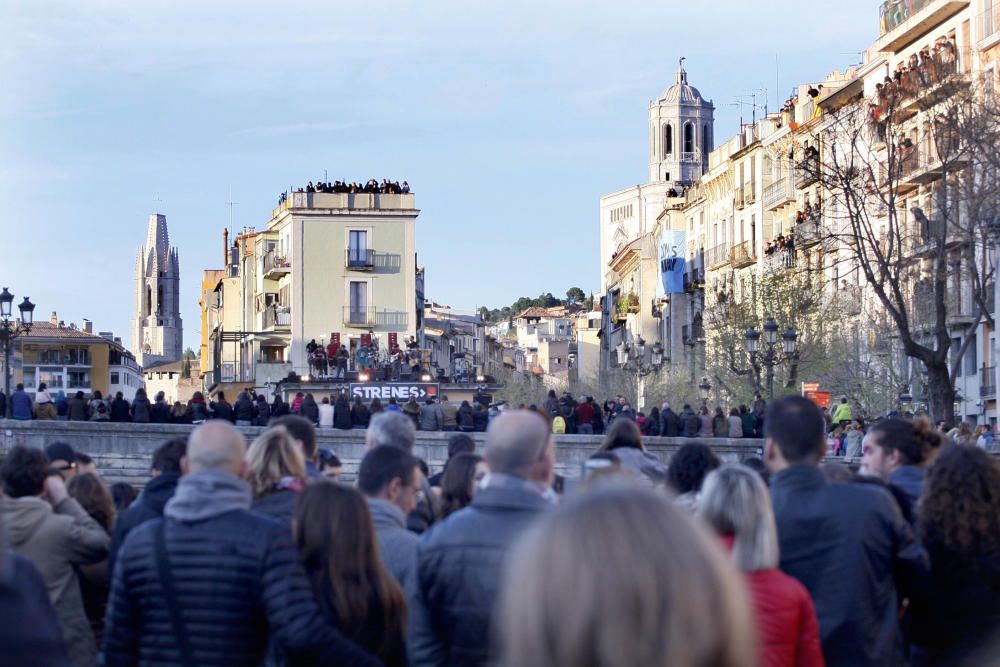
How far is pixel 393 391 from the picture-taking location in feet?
136

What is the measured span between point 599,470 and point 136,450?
27.4 m

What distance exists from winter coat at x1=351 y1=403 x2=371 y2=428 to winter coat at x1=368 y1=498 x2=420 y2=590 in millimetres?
28660

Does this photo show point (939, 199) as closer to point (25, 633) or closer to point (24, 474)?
point (24, 474)

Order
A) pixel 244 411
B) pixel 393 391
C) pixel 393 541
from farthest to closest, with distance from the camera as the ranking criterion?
1. pixel 393 391
2. pixel 244 411
3. pixel 393 541

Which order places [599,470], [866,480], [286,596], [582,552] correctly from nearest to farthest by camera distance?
[582,552], [286,596], [599,470], [866,480]

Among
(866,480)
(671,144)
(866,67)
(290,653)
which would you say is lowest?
(290,653)

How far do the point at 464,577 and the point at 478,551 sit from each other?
0.34ft

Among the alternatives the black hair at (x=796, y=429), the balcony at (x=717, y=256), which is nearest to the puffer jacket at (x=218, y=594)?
the black hair at (x=796, y=429)

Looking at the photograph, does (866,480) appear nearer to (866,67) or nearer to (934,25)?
(934,25)

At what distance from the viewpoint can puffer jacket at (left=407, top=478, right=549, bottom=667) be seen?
5.95m

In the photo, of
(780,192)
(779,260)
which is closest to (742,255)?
(779,260)

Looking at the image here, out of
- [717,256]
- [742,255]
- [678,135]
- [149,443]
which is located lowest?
[149,443]

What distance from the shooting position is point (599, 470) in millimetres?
7270

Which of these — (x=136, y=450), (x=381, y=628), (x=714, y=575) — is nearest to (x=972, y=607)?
(x=381, y=628)
